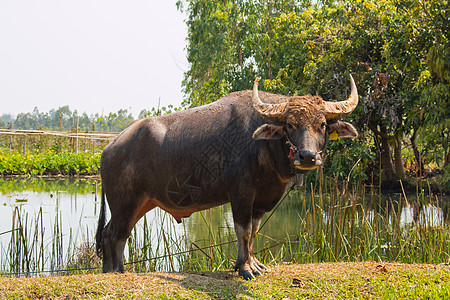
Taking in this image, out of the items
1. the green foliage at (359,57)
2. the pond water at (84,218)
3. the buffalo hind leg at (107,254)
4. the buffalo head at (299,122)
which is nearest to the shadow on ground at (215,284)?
the buffalo hind leg at (107,254)

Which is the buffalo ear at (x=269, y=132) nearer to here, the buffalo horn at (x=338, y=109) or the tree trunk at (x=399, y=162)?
the buffalo horn at (x=338, y=109)

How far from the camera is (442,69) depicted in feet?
32.2

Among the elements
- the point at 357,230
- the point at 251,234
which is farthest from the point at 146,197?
the point at 357,230

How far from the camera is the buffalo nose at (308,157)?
3.53m

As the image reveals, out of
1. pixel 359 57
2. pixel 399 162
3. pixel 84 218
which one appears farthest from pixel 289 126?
pixel 399 162

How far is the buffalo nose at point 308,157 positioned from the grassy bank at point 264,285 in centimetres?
117

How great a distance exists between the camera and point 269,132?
12.6 feet

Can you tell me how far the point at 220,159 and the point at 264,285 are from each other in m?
1.19

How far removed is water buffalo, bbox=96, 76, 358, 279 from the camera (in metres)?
3.87

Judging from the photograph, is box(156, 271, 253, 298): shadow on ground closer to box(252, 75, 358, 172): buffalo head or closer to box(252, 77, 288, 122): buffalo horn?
box(252, 75, 358, 172): buffalo head

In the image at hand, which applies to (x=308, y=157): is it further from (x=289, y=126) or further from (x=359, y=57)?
(x=359, y=57)

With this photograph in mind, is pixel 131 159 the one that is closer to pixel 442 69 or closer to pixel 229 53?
pixel 442 69

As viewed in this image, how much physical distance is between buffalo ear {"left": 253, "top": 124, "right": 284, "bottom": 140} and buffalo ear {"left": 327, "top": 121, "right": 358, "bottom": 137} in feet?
1.65

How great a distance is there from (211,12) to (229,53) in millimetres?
2004
